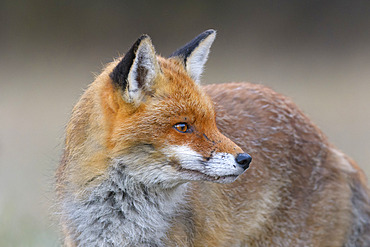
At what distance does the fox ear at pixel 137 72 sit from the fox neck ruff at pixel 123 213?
65cm

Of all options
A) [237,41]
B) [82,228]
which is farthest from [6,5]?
[82,228]

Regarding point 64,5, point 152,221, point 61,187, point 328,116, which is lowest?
point 328,116

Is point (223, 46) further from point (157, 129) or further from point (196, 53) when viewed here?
point (157, 129)

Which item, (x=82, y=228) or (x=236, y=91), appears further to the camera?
(x=236, y=91)

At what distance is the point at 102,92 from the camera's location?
4.49 meters

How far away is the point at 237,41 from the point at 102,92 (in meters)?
8.04

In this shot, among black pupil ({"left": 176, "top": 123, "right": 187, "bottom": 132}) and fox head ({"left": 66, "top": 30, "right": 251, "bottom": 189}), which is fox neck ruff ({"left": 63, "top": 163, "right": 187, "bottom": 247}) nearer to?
fox head ({"left": 66, "top": 30, "right": 251, "bottom": 189})

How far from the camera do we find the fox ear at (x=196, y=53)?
4.84 m

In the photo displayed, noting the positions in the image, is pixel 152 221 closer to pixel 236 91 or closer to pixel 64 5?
pixel 236 91

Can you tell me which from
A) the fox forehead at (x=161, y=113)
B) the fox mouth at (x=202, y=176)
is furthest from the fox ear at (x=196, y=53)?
the fox mouth at (x=202, y=176)

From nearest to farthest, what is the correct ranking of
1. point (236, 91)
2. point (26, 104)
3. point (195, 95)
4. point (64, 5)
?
point (195, 95) → point (236, 91) → point (64, 5) → point (26, 104)

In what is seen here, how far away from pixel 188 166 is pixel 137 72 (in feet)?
2.80

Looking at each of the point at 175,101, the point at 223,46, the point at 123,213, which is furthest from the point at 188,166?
the point at 223,46

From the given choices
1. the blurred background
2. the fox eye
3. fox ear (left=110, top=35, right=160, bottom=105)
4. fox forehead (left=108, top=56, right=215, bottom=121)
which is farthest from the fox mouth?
the blurred background
